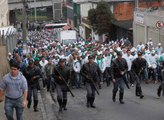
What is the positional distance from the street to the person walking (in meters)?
3.25

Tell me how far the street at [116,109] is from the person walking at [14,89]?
10.7 feet

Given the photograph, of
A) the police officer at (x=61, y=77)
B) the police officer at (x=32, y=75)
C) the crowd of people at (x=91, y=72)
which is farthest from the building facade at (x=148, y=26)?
the police officer at (x=32, y=75)

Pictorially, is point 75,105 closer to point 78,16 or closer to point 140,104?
point 140,104

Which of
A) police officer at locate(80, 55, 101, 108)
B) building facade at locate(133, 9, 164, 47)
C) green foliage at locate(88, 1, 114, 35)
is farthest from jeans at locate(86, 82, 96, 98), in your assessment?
green foliage at locate(88, 1, 114, 35)

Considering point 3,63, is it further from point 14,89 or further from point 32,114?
point 14,89

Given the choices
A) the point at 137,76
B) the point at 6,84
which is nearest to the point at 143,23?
the point at 137,76

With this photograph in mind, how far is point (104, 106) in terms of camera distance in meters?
15.9

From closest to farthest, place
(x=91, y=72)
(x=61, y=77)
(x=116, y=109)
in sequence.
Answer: (x=61, y=77) < (x=116, y=109) < (x=91, y=72)

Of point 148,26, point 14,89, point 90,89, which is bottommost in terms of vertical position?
point 148,26

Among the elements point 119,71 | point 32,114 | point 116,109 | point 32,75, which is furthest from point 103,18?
point 32,114

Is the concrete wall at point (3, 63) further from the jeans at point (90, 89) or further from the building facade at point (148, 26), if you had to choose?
the building facade at point (148, 26)

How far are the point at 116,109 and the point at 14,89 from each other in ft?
17.3

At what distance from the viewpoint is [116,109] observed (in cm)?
1520

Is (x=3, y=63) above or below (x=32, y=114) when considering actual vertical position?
above
